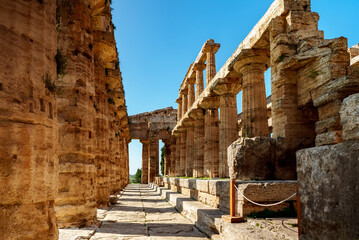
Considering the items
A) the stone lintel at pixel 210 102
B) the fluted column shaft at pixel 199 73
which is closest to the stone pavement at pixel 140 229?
the stone lintel at pixel 210 102

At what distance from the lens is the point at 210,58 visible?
1803 centimetres

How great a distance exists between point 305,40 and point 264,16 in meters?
2.16

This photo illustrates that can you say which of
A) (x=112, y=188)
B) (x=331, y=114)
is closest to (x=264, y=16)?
(x=331, y=114)

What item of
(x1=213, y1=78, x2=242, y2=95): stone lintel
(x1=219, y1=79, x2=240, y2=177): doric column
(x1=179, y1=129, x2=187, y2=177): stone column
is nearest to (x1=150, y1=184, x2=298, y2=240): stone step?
(x1=219, y1=79, x2=240, y2=177): doric column

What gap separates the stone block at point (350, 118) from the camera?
248cm

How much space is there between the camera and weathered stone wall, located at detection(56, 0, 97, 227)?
675 centimetres

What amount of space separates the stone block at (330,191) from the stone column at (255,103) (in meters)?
7.68

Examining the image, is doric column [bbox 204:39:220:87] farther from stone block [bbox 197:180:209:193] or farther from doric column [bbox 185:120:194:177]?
stone block [bbox 197:180:209:193]

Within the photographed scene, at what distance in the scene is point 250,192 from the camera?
5.98m

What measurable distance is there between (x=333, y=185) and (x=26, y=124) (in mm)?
2870

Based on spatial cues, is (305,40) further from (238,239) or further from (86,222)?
(86,222)

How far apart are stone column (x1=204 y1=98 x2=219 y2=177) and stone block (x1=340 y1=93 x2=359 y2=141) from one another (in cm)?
1275

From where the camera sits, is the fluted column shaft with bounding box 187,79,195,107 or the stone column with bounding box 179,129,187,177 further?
the stone column with bounding box 179,129,187,177

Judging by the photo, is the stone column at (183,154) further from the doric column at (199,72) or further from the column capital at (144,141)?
the column capital at (144,141)
